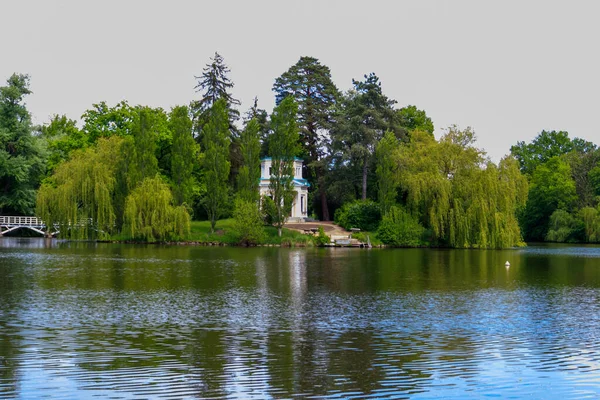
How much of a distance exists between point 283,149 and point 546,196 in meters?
41.8

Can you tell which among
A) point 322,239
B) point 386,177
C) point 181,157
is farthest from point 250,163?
point 386,177

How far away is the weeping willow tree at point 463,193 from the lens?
197 ft

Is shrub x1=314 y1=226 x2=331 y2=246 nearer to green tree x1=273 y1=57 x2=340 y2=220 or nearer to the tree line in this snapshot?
the tree line

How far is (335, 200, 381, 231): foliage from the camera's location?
68125 mm

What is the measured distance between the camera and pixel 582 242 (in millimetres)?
85312

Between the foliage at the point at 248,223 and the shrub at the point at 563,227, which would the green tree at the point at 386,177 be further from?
the shrub at the point at 563,227

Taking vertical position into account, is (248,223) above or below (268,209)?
below

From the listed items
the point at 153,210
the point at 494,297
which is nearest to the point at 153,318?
the point at 494,297

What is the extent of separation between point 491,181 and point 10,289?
44.3 m

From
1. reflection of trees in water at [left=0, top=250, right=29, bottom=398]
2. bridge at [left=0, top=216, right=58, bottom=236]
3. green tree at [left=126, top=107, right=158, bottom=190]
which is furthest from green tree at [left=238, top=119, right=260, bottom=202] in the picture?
reflection of trees in water at [left=0, top=250, right=29, bottom=398]

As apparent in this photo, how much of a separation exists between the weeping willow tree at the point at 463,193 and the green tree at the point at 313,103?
18415 mm

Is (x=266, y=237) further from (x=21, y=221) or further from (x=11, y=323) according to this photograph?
(x=11, y=323)

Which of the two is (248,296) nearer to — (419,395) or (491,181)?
(419,395)

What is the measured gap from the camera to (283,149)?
68375 millimetres
